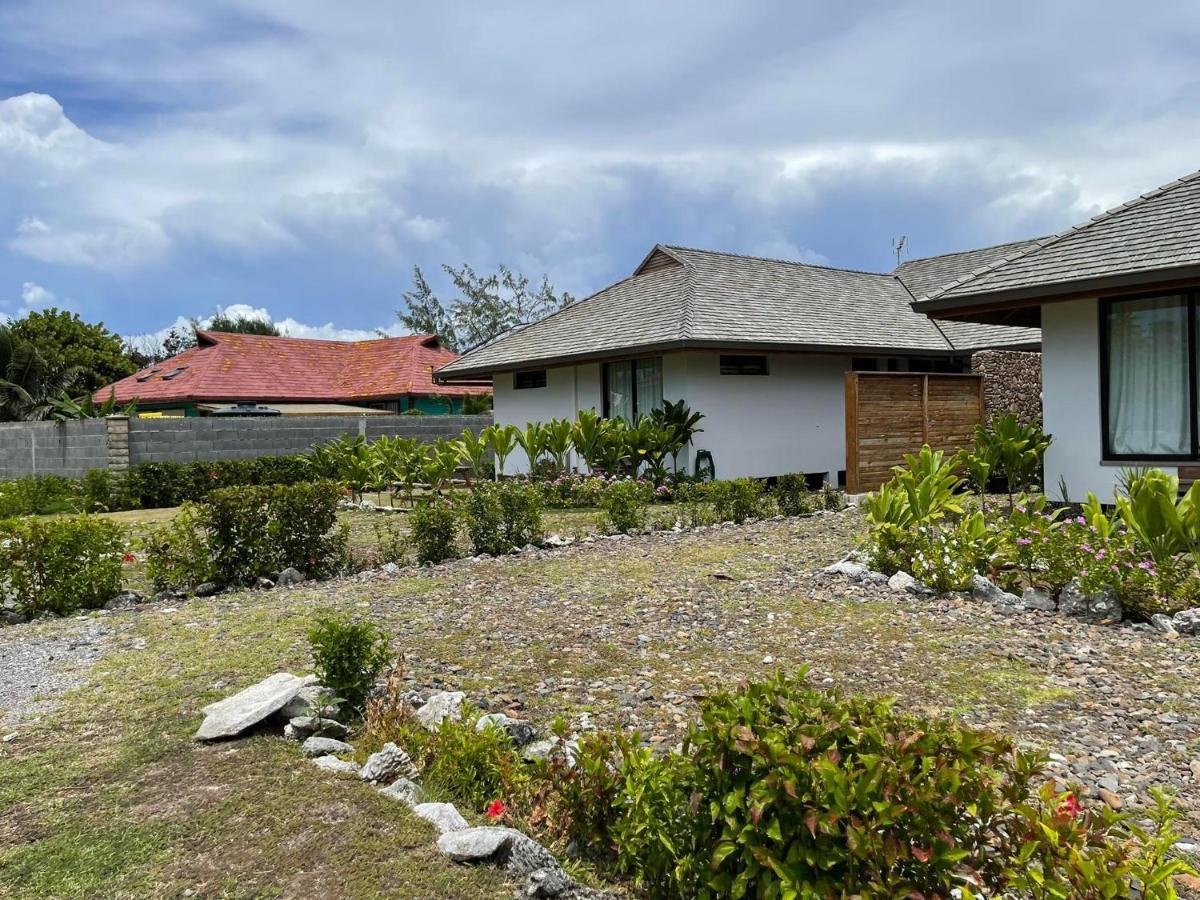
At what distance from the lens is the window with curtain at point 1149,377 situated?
9.67m

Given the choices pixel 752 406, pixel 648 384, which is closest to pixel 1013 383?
pixel 752 406

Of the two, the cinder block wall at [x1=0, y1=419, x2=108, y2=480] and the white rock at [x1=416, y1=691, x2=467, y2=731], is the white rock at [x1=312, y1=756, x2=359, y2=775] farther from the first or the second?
the cinder block wall at [x1=0, y1=419, x2=108, y2=480]

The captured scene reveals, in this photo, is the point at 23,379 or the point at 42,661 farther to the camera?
the point at 23,379

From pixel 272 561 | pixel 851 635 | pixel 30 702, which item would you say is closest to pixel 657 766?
pixel 851 635

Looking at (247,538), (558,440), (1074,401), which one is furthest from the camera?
(558,440)

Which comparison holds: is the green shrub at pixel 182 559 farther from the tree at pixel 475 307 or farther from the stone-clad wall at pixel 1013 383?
the tree at pixel 475 307

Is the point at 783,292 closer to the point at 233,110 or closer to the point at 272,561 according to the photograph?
the point at 233,110

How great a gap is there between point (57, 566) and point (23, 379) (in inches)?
990

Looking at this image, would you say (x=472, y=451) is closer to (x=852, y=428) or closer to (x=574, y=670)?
(x=852, y=428)

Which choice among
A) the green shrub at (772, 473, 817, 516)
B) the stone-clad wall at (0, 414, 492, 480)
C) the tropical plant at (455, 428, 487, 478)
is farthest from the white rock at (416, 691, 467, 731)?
the stone-clad wall at (0, 414, 492, 480)

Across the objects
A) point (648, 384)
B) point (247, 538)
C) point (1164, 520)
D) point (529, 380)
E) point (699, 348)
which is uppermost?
point (699, 348)

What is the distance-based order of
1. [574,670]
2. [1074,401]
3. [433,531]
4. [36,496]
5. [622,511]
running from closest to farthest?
[574,670] < [433,531] < [1074,401] < [622,511] < [36,496]

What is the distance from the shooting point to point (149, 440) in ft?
60.5

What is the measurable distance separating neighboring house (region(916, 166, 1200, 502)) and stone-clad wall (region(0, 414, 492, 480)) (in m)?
14.8
